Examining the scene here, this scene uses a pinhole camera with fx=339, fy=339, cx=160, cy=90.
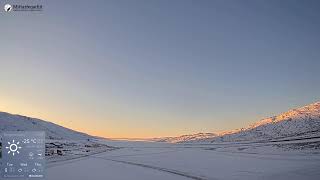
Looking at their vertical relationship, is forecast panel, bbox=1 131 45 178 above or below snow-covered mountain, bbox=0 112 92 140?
below

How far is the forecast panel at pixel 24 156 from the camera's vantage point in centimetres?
888

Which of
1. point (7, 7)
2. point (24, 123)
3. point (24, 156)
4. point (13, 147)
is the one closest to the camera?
point (24, 156)

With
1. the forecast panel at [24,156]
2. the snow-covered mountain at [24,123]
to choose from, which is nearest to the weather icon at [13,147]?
the forecast panel at [24,156]

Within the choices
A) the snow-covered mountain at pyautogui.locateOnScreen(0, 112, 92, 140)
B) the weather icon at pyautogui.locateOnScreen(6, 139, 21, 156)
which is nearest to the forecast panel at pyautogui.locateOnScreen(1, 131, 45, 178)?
the weather icon at pyautogui.locateOnScreen(6, 139, 21, 156)

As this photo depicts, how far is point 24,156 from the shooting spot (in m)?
8.89

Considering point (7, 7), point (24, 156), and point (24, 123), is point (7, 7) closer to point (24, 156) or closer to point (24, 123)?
point (24, 156)

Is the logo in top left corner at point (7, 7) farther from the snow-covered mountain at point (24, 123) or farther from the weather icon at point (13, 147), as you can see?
the snow-covered mountain at point (24, 123)

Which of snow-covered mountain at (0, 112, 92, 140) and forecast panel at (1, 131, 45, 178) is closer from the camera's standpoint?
forecast panel at (1, 131, 45, 178)

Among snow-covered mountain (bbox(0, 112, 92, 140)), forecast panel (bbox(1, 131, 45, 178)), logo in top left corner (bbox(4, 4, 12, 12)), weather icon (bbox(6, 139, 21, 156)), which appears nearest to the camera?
forecast panel (bbox(1, 131, 45, 178))

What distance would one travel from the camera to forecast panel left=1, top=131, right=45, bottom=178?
350 inches

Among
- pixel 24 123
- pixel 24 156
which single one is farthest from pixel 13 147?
pixel 24 123

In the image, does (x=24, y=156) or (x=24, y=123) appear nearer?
(x=24, y=156)

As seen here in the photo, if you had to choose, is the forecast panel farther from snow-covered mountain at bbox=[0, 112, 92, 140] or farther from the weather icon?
snow-covered mountain at bbox=[0, 112, 92, 140]

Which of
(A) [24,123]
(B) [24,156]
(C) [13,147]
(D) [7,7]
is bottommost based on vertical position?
(B) [24,156]
